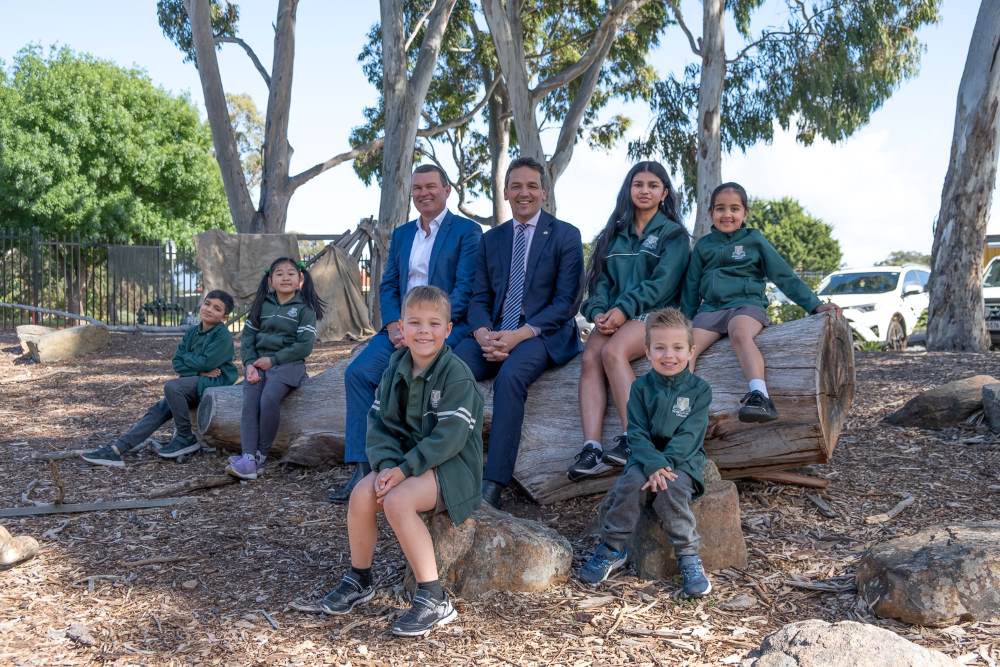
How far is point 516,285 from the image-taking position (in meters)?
4.89

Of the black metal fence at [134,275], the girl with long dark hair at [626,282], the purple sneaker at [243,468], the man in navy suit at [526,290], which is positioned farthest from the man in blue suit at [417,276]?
the black metal fence at [134,275]

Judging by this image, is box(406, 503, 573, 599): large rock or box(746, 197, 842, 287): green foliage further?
box(746, 197, 842, 287): green foliage

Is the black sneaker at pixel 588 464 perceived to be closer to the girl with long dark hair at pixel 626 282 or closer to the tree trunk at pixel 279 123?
the girl with long dark hair at pixel 626 282

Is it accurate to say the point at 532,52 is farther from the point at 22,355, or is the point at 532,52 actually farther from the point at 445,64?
the point at 22,355

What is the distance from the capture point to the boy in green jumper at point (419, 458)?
3.33 meters

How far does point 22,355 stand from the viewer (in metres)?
12.4

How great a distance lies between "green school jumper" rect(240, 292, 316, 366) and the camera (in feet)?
19.0

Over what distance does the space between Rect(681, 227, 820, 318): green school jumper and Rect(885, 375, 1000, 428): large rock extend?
2043mm

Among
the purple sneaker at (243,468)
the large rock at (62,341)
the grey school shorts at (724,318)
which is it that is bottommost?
the purple sneaker at (243,468)

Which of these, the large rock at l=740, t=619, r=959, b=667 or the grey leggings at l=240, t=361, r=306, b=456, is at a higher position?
the grey leggings at l=240, t=361, r=306, b=456

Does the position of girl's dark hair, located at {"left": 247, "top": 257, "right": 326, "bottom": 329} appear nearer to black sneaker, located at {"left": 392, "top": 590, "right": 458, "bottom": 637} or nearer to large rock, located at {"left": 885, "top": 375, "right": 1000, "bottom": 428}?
black sneaker, located at {"left": 392, "top": 590, "right": 458, "bottom": 637}

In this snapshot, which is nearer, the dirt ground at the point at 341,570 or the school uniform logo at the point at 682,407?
the dirt ground at the point at 341,570

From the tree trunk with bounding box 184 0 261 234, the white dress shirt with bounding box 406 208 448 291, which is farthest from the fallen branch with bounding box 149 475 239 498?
the tree trunk with bounding box 184 0 261 234

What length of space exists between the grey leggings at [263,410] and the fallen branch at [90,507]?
27.6 inches
